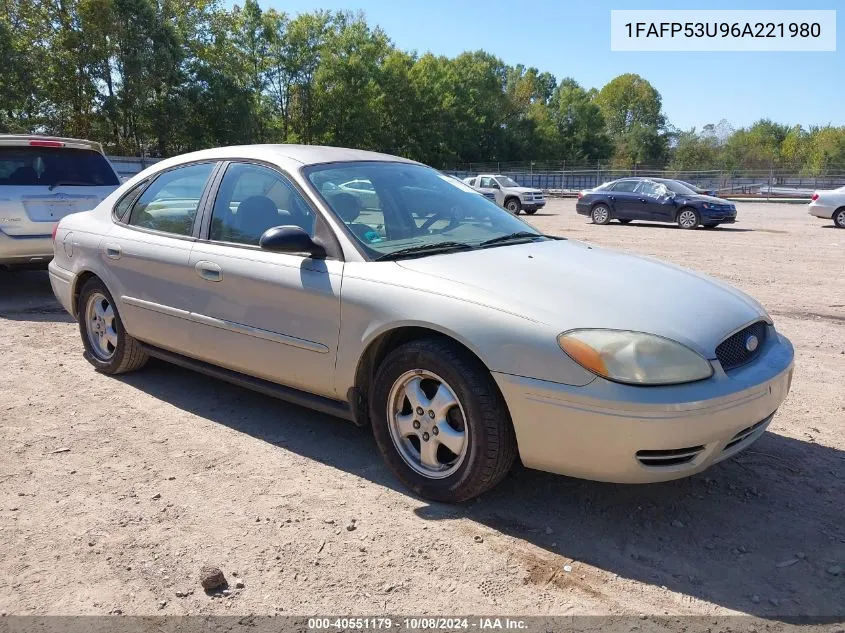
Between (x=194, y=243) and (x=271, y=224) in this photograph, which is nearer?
(x=271, y=224)

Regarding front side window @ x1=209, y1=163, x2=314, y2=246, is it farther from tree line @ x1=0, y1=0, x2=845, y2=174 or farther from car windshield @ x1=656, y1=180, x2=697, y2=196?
tree line @ x1=0, y1=0, x2=845, y2=174

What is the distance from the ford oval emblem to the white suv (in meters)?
7.00

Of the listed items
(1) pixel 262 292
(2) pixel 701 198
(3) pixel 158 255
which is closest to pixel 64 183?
→ (3) pixel 158 255

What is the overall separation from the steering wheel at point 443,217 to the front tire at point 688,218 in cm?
1770

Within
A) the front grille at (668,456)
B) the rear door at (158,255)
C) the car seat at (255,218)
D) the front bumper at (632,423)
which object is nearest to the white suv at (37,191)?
the rear door at (158,255)

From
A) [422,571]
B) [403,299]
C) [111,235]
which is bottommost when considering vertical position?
[422,571]

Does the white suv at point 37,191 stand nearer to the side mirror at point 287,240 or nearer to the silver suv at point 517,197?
the side mirror at point 287,240

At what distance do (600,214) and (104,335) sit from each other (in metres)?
18.9

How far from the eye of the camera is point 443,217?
13.3 feet

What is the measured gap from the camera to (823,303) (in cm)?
811

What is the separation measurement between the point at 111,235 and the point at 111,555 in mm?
2658

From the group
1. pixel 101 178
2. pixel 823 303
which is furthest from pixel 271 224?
Result: pixel 823 303

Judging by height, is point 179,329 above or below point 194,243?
below

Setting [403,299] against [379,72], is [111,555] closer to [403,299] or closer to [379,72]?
[403,299]
